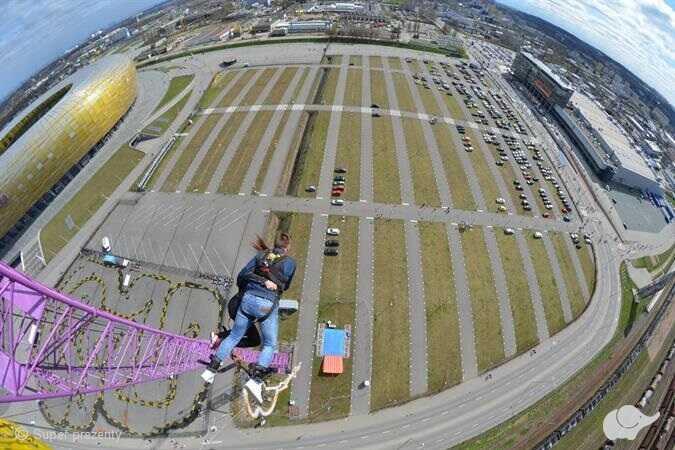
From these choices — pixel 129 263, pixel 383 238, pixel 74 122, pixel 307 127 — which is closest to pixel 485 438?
pixel 383 238

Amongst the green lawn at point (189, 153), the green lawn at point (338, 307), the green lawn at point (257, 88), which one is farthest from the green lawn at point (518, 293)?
the green lawn at point (257, 88)

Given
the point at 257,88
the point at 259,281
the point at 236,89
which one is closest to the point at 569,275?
the point at 259,281

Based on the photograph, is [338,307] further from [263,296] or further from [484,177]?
[484,177]

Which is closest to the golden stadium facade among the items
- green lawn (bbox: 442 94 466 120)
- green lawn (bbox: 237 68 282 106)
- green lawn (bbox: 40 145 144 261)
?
green lawn (bbox: 40 145 144 261)

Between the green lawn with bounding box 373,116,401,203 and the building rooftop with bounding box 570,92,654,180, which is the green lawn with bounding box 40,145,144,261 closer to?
the green lawn with bounding box 373,116,401,203

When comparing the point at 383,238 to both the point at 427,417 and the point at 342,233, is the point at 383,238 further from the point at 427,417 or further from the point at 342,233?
the point at 427,417

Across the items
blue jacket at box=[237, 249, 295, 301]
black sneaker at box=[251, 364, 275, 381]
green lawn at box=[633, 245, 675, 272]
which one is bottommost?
green lawn at box=[633, 245, 675, 272]
